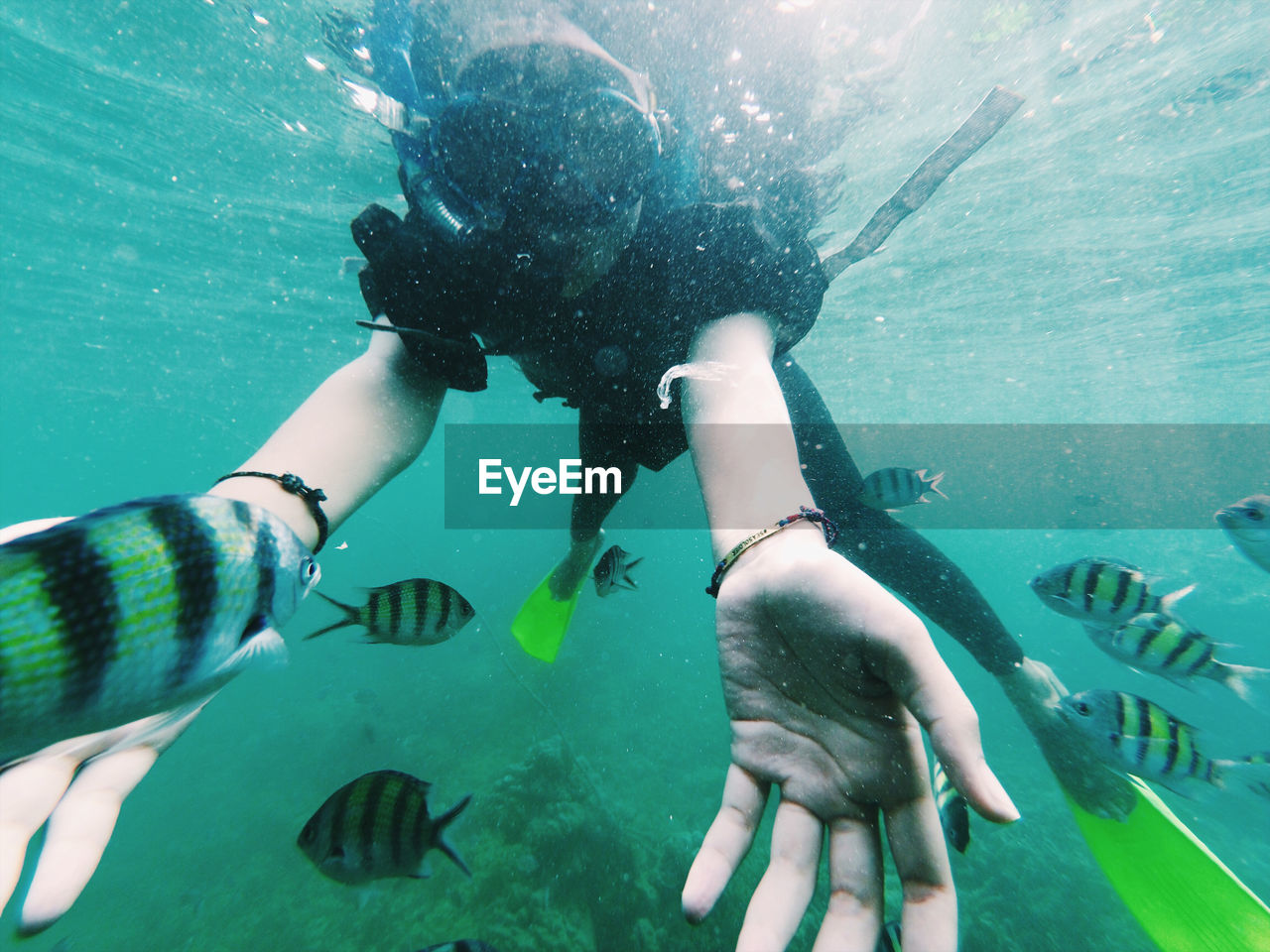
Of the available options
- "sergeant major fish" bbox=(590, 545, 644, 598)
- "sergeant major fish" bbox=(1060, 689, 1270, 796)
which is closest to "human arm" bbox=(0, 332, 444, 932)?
"sergeant major fish" bbox=(590, 545, 644, 598)

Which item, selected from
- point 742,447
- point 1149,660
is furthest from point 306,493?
point 1149,660

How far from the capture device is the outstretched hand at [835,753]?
123 centimetres

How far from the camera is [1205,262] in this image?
13633mm

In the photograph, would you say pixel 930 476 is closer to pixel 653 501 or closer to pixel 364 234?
pixel 364 234

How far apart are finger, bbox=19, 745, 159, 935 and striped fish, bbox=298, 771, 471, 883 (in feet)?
4.87

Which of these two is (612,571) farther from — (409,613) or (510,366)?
(510,366)

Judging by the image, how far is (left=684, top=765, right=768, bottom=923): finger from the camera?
127 cm

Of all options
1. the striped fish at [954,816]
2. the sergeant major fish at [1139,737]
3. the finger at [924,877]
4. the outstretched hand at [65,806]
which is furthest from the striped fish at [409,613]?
the sergeant major fish at [1139,737]

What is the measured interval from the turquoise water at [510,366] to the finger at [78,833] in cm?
569

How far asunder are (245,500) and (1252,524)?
6.82 m

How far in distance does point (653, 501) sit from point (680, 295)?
48.9 m

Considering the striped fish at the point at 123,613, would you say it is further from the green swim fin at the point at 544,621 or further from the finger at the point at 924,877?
the green swim fin at the point at 544,621

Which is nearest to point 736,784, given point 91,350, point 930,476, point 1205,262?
point 930,476

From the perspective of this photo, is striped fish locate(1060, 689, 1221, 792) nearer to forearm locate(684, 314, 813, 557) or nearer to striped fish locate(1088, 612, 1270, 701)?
striped fish locate(1088, 612, 1270, 701)
